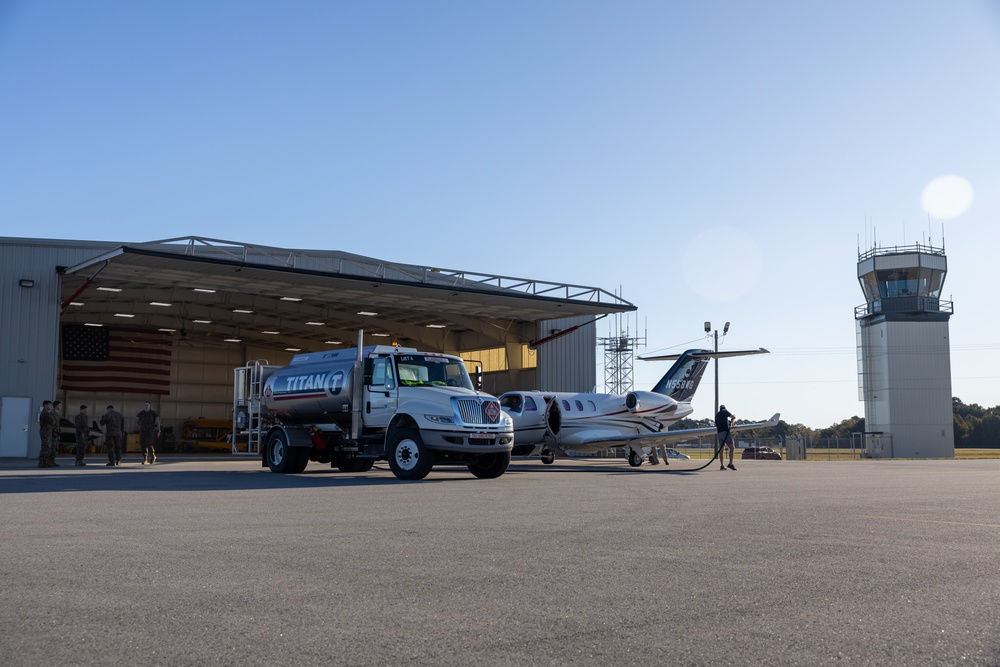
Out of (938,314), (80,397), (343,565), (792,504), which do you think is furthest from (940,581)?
(938,314)

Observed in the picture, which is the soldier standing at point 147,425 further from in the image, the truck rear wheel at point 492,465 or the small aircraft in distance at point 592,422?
the truck rear wheel at point 492,465

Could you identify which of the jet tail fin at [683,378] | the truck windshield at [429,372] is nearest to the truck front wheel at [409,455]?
the truck windshield at [429,372]

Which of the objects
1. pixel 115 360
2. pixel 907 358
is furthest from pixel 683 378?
pixel 907 358

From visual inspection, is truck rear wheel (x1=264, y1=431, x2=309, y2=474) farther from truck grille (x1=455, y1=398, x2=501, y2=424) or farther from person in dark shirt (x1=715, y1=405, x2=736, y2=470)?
person in dark shirt (x1=715, y1=405, x2=736, y2=470)

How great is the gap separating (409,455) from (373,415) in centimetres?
148

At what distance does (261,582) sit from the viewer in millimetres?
5797

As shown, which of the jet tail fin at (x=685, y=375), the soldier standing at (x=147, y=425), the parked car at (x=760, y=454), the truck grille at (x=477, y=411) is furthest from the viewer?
the parked car at (x=760, y=454)

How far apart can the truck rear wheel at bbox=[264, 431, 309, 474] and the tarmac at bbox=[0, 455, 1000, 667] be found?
910cm

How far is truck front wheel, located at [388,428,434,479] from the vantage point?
17.3 m

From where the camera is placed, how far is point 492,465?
1861 cm

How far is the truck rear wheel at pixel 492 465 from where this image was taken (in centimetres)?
1847

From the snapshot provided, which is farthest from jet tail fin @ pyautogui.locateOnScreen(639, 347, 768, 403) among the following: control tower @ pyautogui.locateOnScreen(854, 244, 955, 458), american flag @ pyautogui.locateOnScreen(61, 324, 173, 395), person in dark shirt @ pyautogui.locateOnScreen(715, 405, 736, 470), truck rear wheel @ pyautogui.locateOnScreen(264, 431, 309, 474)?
control tower @ pyautogui.locateOnScreen(854, 244, 955, 458)

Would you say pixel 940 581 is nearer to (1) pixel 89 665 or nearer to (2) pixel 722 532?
(2) pixel 722 532

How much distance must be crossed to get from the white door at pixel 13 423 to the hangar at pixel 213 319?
4cm
